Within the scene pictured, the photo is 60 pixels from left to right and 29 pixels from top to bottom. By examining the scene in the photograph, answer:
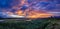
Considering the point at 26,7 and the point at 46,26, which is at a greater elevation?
the point at 26,7

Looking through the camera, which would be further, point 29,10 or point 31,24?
point 29,10

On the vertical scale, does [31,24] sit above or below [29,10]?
below

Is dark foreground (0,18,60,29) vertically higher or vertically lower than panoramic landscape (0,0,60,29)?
lower

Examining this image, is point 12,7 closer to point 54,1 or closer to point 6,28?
point 6,28

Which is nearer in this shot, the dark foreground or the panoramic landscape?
the dark foreground

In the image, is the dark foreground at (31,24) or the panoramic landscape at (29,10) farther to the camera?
the panoramic landscape at (29,10)

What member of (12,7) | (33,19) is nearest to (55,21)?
(33,19)

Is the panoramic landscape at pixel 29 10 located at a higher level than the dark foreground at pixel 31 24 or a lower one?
higher

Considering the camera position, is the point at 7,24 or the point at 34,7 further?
the point at 34,7

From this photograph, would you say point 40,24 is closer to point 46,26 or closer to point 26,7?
point 46,26
